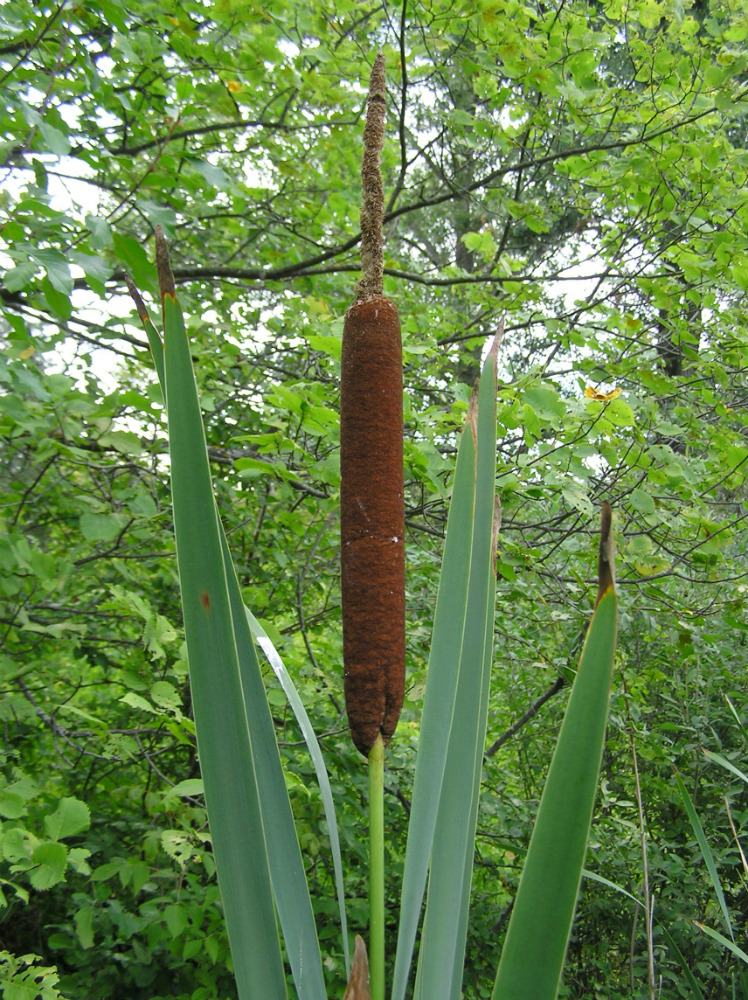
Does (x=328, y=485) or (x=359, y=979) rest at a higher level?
(x=328, y=485)

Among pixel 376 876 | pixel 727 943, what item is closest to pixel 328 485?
pixel 727 943

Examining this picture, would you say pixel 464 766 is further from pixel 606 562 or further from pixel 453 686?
pixel 606 562

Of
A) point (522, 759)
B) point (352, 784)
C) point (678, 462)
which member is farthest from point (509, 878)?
point (678, 462)

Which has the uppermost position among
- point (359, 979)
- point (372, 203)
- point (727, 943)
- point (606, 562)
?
point (372, 203)

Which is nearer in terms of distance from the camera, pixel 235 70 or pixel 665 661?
pixel 235 70

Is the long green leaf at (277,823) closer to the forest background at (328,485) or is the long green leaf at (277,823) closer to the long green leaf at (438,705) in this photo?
the long green leaf at (438,705)

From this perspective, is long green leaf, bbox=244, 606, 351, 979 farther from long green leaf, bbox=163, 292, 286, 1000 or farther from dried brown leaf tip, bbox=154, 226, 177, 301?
dried brown leaf tip, bbox=154, 226, 177, 301

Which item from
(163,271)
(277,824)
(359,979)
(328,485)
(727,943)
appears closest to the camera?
(359,979)

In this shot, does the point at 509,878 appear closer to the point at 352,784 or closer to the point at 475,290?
the point at 352,784
